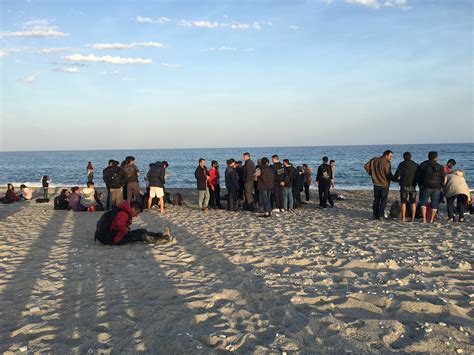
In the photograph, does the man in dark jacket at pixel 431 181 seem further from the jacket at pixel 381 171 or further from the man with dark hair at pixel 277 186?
the man with dark hair at pixel 277 186

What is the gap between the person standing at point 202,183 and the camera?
12.1 meters

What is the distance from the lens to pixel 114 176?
11281 millimetres

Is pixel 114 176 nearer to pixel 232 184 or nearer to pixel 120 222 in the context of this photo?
pixel 232 184

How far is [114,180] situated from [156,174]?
120cm

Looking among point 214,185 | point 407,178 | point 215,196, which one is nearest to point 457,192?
point 407,178

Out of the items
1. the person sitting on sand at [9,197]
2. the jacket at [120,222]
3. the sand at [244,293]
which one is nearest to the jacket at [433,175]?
the sand at [244,293]

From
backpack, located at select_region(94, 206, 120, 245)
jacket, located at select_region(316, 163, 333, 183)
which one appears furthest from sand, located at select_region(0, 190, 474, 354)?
jacket, located at select_region(316, 163, 333, 183)

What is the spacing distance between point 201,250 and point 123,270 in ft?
5.14

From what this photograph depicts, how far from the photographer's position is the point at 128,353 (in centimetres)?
333

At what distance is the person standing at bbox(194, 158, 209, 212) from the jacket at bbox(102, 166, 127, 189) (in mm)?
2149

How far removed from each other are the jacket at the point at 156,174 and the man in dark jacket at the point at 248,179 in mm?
2452

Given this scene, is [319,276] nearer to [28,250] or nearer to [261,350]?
[261,350]

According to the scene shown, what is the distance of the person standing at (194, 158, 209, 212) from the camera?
12055 mm

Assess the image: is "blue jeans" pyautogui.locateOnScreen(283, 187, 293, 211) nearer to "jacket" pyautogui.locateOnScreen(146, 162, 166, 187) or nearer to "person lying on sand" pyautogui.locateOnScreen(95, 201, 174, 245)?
"jacket" pyautogui.locateOnScreen(146, 162, 166, 187)
